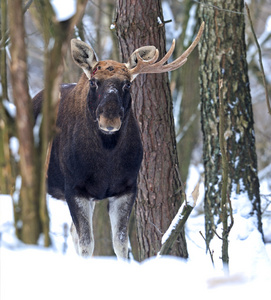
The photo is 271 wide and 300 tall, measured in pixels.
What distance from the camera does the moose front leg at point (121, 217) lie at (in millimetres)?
5582

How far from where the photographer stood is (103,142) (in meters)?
5.42

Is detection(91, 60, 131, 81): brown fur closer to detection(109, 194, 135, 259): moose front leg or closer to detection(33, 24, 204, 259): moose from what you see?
detection(33, 24, 204, 259): moose

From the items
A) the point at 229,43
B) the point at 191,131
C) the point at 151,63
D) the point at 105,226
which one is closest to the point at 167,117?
the point at 151,63

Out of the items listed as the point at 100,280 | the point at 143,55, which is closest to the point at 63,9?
the point at 100,280

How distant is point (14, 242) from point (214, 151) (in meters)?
4.53

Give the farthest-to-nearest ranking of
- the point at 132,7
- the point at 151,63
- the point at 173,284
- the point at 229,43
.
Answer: the point at 229,43 → the point at 132,7 → the point at 151,63 → the point at 173,284

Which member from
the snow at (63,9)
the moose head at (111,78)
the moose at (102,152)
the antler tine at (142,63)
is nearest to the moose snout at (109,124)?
the moose head at (111,78)

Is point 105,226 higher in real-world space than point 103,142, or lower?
lower

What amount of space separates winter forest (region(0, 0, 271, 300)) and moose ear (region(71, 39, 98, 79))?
7cm

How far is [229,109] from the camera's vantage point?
674 centimetres

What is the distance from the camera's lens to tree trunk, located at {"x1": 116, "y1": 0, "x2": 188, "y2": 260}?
606 cm

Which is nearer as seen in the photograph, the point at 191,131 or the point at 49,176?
the point at 49,176

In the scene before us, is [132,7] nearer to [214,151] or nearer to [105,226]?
[214,151]

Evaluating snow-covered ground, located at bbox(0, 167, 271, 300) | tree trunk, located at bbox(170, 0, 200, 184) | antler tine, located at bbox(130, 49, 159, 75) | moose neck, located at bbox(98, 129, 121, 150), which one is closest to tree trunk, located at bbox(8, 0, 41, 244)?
snow-covered ground, located at bbox(0, 167, 271, 300)
